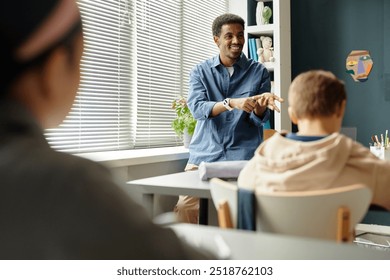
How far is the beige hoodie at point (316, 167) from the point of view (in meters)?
0.34

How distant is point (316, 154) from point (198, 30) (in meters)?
1.13

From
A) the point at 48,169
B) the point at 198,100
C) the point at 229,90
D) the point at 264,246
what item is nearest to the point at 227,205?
the point at 264,246

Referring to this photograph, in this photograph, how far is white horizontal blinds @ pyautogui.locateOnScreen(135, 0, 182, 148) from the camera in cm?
119

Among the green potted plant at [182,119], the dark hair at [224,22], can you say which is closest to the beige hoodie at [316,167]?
the dark hair at [224,22]

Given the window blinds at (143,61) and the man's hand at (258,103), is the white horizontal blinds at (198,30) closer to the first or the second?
the window blinds at (143,61)

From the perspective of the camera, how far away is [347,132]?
0.34 metres

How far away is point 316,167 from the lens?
355mm

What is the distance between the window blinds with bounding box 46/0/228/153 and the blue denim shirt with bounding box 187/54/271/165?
174 millimetres

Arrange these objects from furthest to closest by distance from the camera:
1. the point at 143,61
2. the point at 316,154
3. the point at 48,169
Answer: the point at 143,61, the point at 316,154, the point at 48,169

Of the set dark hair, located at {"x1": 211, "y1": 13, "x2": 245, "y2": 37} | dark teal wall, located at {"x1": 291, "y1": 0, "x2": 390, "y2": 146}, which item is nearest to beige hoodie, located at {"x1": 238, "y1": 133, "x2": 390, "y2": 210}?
dark teal wall, located at {"x1": 291, "y1": 0, "x2": 390, "y2": 146}

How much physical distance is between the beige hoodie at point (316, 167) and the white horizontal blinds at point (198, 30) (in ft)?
3.12

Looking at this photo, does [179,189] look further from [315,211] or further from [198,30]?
[198,30]

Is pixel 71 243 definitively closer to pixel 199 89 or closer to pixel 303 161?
pixel 303 161

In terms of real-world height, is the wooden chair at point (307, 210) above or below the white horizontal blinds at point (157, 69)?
below
